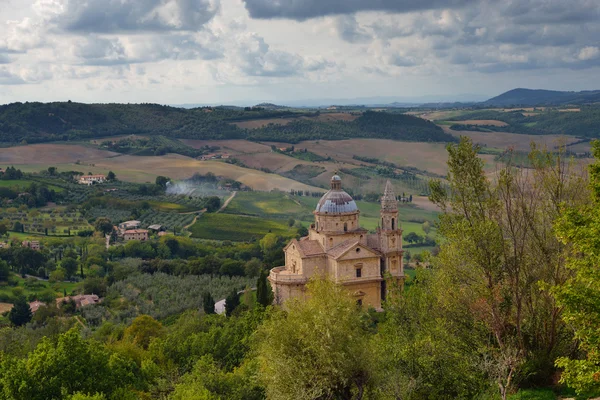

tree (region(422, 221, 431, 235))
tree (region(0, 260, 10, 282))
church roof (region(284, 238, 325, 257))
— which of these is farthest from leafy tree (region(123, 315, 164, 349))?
tree (region(422, 221, 431, 235))

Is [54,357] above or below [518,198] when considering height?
below

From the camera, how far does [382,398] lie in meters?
25.6

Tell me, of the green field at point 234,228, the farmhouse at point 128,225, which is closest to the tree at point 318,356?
the green field at point 234,228

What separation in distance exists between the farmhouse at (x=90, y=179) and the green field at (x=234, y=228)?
Result: 132 ft

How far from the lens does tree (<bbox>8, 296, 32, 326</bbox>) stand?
6700cm

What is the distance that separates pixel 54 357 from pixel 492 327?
18586 millimetres

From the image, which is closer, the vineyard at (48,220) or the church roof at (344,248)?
the church roof at (344,248)

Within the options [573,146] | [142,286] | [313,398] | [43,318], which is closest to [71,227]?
[142,286]

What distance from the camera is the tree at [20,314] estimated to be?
67.0 metres

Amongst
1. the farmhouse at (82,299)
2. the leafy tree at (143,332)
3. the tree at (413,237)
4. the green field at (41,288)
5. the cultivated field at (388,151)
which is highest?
the cultivated field at (388,151)

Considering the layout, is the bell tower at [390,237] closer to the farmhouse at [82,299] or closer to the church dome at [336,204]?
the church dome at [336,204]

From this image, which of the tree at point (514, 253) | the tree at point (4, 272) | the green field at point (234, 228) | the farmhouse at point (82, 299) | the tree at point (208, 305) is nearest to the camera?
the tree at point (514, 253)

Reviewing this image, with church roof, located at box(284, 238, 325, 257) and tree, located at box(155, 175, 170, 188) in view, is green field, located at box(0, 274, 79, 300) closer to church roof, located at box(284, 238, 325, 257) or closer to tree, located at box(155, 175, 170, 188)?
church roof, located at box(284, 238, 325, 257)

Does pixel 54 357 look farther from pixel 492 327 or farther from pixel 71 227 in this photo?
pixel 71 227
